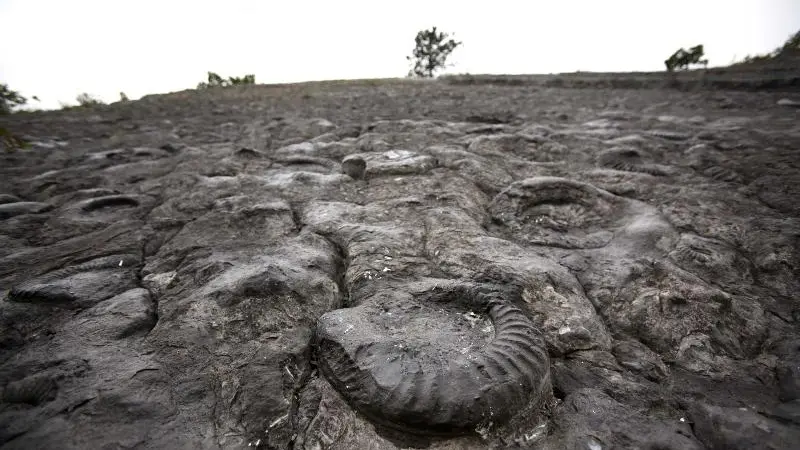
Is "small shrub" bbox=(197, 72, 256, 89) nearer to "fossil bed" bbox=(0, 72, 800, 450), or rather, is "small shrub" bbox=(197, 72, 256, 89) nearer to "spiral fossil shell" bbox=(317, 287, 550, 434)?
"fossil bed" bbox=(0, 72, 800, 450)

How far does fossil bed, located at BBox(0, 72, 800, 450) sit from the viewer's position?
2.75ft

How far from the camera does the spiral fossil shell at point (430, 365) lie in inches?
31.9

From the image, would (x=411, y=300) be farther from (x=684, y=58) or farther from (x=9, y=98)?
(x=684, y=58)

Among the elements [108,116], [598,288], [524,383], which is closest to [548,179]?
[598,288]

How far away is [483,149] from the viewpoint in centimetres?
260

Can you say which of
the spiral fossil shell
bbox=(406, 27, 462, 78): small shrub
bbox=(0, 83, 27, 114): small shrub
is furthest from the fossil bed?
bbox=(406, 27, 462, 78): small shrub

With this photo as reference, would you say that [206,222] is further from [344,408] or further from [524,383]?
[524,383]

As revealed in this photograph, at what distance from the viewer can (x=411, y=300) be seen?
3.80 feet

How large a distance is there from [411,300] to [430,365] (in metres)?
0.28

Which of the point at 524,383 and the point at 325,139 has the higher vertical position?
the point at 325,139

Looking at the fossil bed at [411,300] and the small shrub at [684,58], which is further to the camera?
the small shrub at [684,58]

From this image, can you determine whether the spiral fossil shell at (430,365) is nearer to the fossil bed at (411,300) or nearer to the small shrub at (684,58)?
the fossil bed at (411,300)

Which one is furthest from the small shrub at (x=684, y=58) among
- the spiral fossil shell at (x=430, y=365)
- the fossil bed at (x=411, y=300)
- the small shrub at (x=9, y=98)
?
the small shrub at (x=9, y=98)

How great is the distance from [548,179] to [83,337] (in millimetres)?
2004
